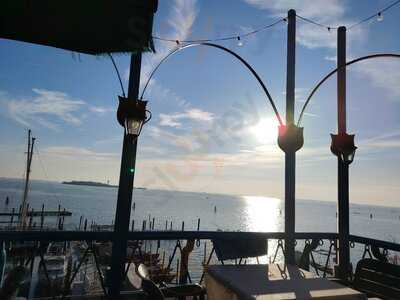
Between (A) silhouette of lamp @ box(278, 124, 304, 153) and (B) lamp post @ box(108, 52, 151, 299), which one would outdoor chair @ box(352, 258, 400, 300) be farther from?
(B) lamp post @ box(108, 52, 151, 299)

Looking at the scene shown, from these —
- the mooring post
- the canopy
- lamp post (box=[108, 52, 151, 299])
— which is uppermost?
the canopy

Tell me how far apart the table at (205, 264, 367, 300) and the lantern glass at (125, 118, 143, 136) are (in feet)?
7.21

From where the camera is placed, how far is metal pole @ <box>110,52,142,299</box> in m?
4.25

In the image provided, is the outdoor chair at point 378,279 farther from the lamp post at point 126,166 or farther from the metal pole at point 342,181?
the lamp post at point 126,166

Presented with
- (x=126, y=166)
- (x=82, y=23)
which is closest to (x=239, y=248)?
(x=126, y=166)

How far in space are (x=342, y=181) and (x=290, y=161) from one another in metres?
1.29

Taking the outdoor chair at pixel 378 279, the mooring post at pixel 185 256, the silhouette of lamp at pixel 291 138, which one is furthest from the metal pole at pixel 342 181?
the mooring post at pixel 185 256

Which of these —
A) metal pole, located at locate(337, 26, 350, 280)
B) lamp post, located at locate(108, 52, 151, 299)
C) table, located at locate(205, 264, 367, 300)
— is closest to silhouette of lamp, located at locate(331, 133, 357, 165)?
metal pole, located at locate(337, 26, 350, 280)

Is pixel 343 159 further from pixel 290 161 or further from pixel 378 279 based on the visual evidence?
pixel 378 279

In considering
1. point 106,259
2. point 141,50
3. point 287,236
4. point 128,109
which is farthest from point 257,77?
point 106,259

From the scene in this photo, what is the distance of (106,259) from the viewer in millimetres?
28406

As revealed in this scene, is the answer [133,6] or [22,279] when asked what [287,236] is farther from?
[133,6]

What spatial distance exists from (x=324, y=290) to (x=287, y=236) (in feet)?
7.12

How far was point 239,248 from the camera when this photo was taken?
466 cm
